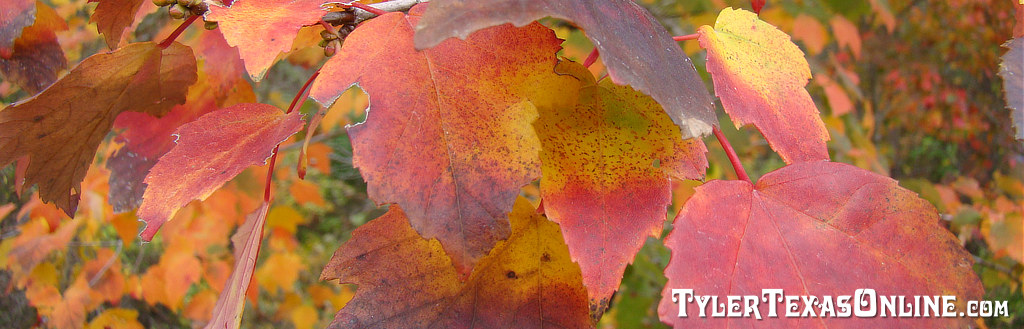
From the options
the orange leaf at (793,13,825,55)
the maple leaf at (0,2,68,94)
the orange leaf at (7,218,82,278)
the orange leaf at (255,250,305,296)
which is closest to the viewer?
the maple leaf at (0,2,68,94)

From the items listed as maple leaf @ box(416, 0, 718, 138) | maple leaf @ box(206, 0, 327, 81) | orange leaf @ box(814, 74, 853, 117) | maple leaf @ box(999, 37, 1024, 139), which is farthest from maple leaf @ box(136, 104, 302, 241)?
orange leaf @ box(814, 74, 853, 117)

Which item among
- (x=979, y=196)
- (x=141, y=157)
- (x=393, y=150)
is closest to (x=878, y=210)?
(x=393, y=150)

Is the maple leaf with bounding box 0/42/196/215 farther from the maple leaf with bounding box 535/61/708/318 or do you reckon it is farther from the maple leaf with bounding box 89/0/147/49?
the maple leaf with bounding box 535/61/708/318

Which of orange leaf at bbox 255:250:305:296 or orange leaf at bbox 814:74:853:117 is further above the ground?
orange leaf at bbox 814:74:853:117

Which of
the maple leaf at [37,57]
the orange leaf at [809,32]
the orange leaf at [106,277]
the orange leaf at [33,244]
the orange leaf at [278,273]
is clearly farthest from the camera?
the orange leaf at [278,273]

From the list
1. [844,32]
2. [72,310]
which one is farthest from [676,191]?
[72,310]

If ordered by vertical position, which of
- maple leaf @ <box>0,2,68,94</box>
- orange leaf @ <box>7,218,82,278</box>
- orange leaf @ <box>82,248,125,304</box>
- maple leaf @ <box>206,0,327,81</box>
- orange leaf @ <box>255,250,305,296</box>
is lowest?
orange leaf @ <box>255,250,305,296</box>

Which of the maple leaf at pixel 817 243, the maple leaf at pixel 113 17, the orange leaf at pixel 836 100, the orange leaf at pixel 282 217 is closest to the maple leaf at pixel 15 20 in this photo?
the maple leaf at pixel 113 17

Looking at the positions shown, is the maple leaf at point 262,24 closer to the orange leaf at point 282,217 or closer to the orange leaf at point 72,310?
the orange leaf at point 72,310
